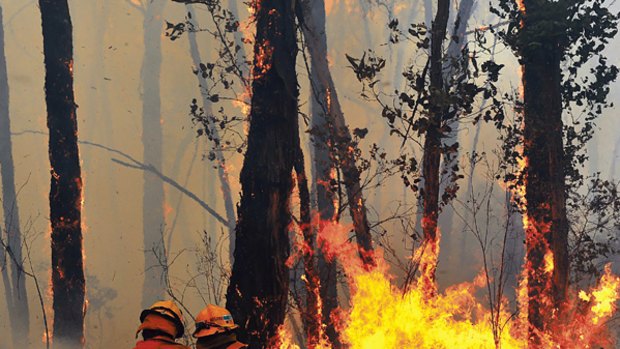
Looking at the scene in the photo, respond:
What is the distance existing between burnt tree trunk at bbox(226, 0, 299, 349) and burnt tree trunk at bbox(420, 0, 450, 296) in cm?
212

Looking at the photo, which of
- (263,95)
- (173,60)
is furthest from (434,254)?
(173,60)

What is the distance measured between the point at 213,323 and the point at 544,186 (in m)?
6.94

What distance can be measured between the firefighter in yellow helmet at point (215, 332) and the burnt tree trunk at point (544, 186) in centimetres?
674

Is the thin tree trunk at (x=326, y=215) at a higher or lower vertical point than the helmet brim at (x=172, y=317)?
higher

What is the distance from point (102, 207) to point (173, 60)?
22.1 feet

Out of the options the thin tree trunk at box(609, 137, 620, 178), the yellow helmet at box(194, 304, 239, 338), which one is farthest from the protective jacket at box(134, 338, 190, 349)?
the thin tree trunk at box(609, 137, 620, 178)

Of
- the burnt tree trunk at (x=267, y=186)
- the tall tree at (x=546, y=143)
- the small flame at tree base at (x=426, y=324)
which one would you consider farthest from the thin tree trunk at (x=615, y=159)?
the burnt tree trunk at (x=267, y=186)

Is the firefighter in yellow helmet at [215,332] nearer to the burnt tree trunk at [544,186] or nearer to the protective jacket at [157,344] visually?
the protective jacket at [157,344]

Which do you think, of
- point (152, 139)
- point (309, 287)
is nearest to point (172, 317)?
point (309, 287)

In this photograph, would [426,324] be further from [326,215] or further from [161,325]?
[161,325]

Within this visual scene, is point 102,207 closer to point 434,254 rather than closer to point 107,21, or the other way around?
point 107,21

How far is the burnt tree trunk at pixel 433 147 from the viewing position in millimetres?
9203

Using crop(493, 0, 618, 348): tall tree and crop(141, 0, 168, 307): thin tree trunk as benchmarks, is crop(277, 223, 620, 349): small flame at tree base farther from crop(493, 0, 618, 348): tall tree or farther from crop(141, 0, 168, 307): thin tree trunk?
crop(141, 0, 168, 307): thin tree trunk

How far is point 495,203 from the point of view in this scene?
26953mm
